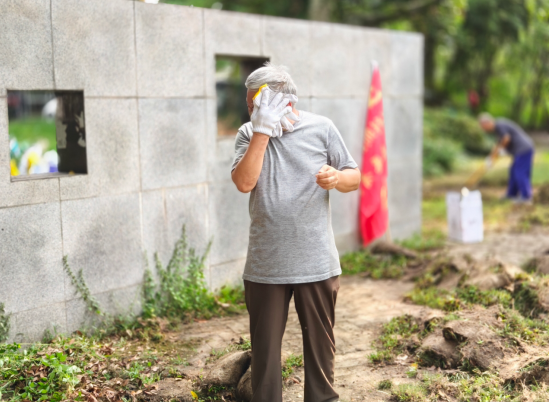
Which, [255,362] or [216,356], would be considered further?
[216,356]

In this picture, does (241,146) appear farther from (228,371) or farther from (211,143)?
(211,143)

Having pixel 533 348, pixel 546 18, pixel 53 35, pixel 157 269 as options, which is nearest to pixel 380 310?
pixel 533 348

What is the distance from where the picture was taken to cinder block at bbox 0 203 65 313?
13.7 ft

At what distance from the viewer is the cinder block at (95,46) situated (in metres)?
4.44

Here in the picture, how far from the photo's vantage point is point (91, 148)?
4699 millimetres

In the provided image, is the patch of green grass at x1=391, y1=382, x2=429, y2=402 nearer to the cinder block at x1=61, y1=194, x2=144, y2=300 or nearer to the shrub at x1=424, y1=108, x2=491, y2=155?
the cinder block at x1=61, y1=194, x2=144, y2=300

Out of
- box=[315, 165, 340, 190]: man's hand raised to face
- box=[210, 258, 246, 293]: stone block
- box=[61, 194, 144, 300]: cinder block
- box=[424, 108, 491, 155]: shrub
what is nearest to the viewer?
box=[315, 165, 340, 190]: man's hand raised to face

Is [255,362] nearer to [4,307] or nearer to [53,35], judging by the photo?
[4,307]

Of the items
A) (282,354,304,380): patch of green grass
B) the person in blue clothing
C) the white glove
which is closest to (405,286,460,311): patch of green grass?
(282,354,304,380): patch of green grass

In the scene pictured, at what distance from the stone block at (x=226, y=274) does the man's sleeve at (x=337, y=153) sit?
8.68 ft

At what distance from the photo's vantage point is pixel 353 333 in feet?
16.5

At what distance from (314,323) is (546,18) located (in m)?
7.00

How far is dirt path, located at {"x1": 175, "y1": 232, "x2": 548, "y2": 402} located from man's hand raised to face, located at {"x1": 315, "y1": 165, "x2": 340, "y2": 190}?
1.50m

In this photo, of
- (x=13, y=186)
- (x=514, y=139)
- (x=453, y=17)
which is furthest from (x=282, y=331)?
(x=453, y=17)
